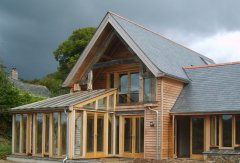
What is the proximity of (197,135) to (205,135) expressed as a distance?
531mm

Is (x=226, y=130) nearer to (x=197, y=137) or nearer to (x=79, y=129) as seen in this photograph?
(x=197, y=137)

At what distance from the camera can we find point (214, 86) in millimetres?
21609

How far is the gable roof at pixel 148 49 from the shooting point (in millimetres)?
20844

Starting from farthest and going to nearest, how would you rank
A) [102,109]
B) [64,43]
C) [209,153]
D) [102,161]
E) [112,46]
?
1. [64,43]
2. [112,46]
3. [102,109]
4. [102,161]
5. [209,153]

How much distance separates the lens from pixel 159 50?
23.5 metres

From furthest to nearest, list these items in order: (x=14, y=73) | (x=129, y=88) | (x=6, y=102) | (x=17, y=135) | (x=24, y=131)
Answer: (x=14, y=73), (x=6, y=102), (x=17, y=135), (x=129, y=88), (x=24, y=131)

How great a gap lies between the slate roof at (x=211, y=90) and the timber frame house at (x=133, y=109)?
0.05 meters

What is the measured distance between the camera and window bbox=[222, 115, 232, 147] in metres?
19.5

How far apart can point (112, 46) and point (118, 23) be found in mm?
2142

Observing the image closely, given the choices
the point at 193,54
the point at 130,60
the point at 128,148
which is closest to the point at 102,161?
the point at 128,148

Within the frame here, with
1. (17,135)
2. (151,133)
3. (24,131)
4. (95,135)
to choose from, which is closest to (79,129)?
(95,135)

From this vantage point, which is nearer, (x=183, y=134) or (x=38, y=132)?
(x=38, y=132)

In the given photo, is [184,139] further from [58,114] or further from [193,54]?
[193,54]

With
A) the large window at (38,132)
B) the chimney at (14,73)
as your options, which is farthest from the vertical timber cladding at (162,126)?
the chimney at (14,73)
